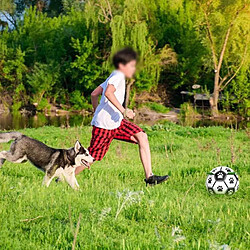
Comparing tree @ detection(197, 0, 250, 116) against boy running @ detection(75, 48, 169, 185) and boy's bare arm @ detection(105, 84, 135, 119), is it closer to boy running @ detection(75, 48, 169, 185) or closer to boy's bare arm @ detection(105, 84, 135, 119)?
boy running @ detection(75, 48, 169, 185)

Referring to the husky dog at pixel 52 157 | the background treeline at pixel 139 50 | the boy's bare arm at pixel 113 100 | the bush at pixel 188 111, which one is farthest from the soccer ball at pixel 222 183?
the bush at pixel 188 111

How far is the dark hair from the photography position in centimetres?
683

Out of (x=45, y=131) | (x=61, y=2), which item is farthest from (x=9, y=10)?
(x=45, y=131)

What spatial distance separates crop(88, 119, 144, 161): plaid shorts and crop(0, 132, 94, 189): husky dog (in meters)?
0.14

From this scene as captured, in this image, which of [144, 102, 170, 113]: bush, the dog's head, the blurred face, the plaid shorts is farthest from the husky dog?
[144, 102, 170, 113]: bush

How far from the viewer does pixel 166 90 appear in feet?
135

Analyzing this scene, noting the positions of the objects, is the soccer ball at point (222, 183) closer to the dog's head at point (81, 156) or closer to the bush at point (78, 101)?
the dog's head at point (81, 156)

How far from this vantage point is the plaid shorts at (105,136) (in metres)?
7.04

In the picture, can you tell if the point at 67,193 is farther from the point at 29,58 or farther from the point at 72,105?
the point at 29,58

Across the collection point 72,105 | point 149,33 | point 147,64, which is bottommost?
point 72,105

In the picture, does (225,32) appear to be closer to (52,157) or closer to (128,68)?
(128,68)

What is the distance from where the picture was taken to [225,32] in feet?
110

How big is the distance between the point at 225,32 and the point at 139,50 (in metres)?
6.46

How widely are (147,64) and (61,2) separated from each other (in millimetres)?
30947
